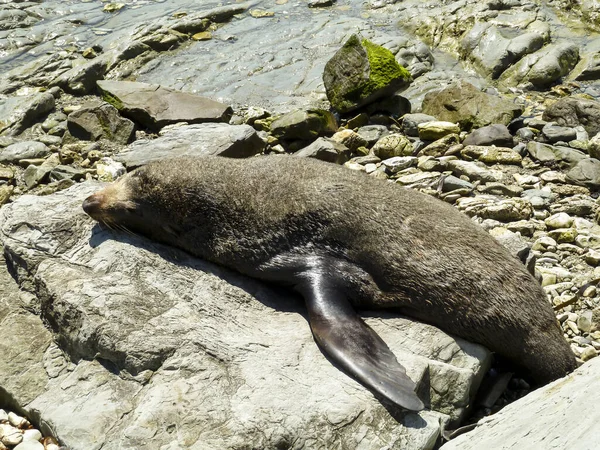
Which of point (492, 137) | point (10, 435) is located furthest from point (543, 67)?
point (10, 435)

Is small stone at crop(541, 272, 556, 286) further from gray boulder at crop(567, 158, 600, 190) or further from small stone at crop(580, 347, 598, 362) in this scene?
gray boulder at crop(567, 158, 600, 190)

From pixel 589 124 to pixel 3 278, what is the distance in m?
7.83

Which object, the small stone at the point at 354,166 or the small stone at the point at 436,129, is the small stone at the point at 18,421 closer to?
the small stone at the point at 354,166

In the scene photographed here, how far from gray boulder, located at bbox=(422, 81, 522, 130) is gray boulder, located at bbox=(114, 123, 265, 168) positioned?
9.26ft

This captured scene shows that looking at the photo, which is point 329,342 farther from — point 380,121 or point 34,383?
point 380,121

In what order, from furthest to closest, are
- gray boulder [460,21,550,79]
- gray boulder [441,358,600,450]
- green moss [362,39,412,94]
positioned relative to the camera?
gray boulder [460,21,550,79], green moss [362,39,412,94], gray boulder [441,358,600,450]

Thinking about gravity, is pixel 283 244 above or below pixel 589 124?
above

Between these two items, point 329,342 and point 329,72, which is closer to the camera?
point 329,342

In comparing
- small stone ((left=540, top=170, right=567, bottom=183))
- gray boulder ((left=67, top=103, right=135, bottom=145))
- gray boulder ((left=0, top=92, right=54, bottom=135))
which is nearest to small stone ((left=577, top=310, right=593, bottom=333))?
small stone ((left=540, top=170, right=567, bottom=183))

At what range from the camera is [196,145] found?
9422mm

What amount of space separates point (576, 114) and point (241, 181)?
6041 millimetres

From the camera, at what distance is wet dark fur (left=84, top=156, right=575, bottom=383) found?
5.28m

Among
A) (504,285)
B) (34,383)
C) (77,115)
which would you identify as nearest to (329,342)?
(504,285)

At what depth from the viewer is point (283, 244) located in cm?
575
